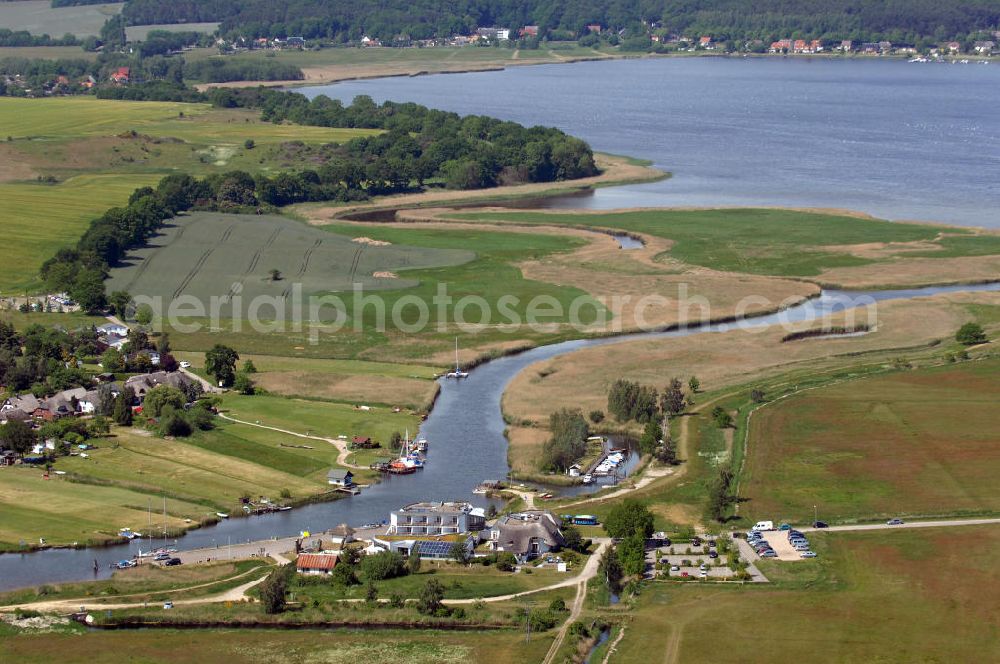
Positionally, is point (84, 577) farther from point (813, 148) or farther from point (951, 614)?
point (813, 148)

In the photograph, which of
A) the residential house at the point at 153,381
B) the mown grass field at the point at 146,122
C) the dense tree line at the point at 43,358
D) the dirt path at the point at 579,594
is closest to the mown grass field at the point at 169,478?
the residential house at the point at 153,381

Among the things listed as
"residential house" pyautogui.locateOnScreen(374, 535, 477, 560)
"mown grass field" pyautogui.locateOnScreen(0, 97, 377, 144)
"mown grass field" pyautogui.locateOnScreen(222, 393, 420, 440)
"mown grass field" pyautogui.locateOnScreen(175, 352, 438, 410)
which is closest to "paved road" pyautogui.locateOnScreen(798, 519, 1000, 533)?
"residential house" pyautogui.locateOnScreen(374, 535, 477, 560)

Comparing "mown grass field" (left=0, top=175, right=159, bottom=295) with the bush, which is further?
"mown grass field" (left=0, top=175, right=159, bottom=295)

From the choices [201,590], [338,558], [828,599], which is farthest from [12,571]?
[828,599]

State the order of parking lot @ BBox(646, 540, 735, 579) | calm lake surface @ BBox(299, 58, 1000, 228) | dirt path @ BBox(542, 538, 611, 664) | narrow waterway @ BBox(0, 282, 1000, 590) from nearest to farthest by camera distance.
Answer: dirt path @ BBox(542, 538, 611, 664) < parking lot @ BBox(646, 540, 735, 579) < narrow waterway @ BBox(0, 282, 1000, 590) < calm lake surface @ BBox(299, 58, 1000, 228)

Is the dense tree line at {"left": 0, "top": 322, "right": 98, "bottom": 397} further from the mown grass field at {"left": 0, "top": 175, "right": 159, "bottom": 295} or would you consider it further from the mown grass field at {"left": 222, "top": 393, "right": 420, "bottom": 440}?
the mown grass field at {"left": 0, "top": 175, "right": 159, "bottom": 295}

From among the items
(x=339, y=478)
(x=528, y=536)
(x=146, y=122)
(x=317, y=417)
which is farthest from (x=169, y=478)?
(x=146, y=122)

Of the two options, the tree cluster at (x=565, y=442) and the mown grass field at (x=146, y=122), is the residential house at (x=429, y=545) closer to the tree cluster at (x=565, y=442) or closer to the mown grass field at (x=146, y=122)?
the tree cluster at (x=565, y=442)

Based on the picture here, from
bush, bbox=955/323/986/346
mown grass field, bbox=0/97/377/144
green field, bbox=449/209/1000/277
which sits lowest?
bush, bbox=955/323/986/346
